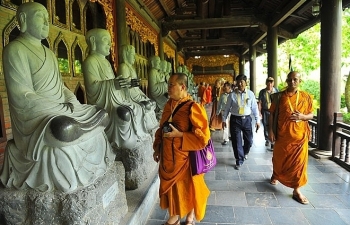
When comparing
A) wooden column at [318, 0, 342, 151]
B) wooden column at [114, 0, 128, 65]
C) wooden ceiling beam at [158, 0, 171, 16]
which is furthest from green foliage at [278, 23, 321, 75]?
wooden column at [114, 0, 128, 65]

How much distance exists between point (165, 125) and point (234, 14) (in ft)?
31.1

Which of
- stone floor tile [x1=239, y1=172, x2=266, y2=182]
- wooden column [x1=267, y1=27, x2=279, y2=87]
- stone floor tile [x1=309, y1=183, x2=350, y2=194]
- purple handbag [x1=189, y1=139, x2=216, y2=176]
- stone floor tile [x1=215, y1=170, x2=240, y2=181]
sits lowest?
stone floor tile [x1=309, y1=183, x2=350, y2=194]

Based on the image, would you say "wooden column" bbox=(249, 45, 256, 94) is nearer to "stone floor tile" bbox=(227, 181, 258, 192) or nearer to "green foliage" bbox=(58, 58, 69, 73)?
"stone floor tile" bbox=(227, 181, 258, 192)

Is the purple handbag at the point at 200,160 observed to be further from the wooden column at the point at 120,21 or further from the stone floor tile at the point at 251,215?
the wooden column at the point at 120,21

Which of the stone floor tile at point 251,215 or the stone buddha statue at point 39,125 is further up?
the stone buddha statue at point 39,125

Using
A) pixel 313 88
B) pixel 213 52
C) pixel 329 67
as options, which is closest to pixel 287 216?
pixel 329 67

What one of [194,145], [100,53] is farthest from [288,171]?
[100,53]

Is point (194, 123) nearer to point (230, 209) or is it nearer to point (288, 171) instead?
point (230, 209)

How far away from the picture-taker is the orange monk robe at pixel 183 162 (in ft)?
6.98

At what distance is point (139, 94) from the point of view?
3852mm

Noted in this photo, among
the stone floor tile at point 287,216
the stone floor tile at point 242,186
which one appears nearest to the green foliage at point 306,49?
the stone floor tile at point 242,186

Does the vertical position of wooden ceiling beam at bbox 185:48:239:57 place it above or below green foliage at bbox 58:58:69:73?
above

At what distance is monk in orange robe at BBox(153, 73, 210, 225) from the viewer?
2.13 m

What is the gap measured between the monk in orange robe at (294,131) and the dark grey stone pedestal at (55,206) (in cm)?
216
